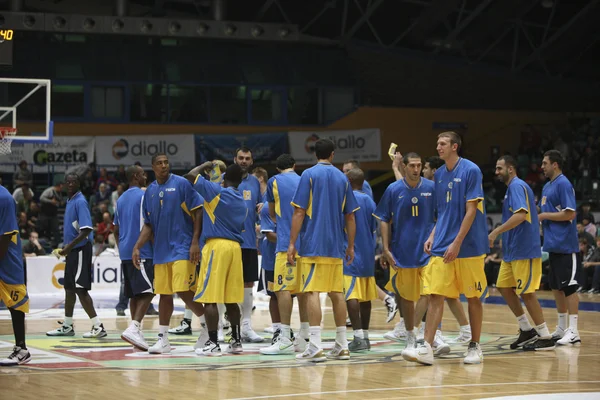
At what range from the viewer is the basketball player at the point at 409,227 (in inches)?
440

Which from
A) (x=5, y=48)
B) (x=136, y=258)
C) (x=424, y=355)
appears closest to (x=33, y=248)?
(x=5, y=48)

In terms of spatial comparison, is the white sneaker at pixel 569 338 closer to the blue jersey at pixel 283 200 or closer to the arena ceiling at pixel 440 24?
the blue jersey at pixel 283 200

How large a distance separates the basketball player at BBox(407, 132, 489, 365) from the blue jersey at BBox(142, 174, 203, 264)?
2.88 m

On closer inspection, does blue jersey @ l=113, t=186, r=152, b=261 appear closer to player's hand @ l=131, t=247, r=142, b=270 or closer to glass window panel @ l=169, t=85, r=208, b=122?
player's hand @ l=131, t=247, r=142, b=270

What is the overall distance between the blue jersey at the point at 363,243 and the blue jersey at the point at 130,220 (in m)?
3.01

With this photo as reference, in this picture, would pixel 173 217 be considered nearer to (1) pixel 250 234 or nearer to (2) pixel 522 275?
(1) pixel 250 234

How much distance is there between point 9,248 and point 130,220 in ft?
9.42

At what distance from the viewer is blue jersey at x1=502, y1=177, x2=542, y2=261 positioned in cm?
1161

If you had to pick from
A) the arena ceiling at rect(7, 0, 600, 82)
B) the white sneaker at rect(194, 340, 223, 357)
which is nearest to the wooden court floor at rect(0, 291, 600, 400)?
the white sneaker at rect(194, 340, 223, 357)

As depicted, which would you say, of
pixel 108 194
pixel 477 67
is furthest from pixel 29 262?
pixel 477 67

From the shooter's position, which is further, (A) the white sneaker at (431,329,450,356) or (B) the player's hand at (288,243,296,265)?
(A) the white sneaker at (431,329,450,356)

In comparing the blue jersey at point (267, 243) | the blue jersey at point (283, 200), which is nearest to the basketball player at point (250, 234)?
the blue jersey at point (267, 243)

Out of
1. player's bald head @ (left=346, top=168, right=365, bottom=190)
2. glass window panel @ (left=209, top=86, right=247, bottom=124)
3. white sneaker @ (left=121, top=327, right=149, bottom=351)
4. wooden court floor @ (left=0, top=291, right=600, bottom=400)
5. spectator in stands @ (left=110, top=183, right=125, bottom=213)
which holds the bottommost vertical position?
wooden court floor @ (left=0, top=291, right=600, bottom=400)

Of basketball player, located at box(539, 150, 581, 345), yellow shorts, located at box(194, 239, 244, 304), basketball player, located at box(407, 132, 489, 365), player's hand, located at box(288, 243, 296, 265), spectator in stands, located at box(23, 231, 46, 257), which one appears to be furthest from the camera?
spectator in stands, located at box(23, 231, 46, 257)
